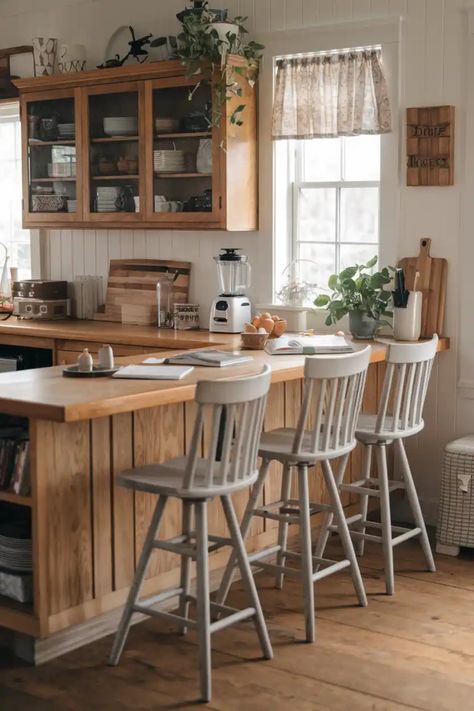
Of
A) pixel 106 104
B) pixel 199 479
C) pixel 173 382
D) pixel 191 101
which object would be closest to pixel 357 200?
pixel 191 101

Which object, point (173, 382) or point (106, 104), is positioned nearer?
point (173, 382)

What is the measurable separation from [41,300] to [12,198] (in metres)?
1.05

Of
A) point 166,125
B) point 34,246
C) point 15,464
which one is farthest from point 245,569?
point 34,246

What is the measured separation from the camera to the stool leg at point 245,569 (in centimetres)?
353

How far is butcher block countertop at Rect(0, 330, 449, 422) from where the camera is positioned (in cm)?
334

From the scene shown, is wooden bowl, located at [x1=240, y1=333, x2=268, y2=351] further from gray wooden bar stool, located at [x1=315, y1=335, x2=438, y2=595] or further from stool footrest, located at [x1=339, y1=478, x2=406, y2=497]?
stool footrest, located at [x1=339, y1=478, x2=406, y2=497]

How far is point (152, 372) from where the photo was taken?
392 centimetres

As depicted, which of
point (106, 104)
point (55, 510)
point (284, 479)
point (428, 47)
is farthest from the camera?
point (106, 104)

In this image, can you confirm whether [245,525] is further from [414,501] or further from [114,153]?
[114,153]

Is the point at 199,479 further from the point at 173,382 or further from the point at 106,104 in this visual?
the point at 106,104

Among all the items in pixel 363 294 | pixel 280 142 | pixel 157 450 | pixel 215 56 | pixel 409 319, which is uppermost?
pixel 215 56

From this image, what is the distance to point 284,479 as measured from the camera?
4.22m

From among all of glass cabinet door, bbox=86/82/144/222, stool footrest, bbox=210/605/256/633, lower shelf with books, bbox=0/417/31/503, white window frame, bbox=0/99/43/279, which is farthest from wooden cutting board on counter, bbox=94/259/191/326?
stool footrest, bbox=210/605/256/633

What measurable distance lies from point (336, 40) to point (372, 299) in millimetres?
1303
